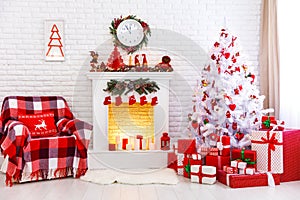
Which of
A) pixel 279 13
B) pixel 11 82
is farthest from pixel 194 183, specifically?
pixel 11 82

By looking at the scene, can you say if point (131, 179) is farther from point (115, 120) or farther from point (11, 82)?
point (11, 82)

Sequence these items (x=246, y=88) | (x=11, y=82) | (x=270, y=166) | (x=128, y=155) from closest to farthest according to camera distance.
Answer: (x=270, y=166) → (x=246, y=88) → (x=128, y=155) → (x=11, y=82)

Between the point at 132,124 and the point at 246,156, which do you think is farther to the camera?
the point at 132,124

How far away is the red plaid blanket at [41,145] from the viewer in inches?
165

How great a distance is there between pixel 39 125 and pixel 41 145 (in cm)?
45

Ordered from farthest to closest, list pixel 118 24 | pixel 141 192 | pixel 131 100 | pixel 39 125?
pixel 118 24, pixel 131 100, pixel 39 125, pixel 141 192

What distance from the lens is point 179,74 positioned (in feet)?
18.5

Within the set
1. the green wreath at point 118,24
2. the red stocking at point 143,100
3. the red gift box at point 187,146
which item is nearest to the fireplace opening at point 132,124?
the red stocking at point 143,100

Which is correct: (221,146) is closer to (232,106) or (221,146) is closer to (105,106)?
(232,106)

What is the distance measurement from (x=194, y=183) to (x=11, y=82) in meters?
2.82

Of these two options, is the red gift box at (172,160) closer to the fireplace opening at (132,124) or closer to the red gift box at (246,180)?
the fireplace opening at (132,124)

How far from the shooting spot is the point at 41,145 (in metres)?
4.37

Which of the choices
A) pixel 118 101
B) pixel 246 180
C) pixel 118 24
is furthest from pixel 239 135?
pixel 118 24

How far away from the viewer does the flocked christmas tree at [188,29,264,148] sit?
456cm
